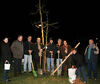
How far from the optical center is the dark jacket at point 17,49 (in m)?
9.38

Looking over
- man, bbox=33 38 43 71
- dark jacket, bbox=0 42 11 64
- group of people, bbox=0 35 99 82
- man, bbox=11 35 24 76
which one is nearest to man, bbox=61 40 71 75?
group of people, bbox=0 35 99 82

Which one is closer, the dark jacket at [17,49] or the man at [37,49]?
the dark jacket at [17,49]

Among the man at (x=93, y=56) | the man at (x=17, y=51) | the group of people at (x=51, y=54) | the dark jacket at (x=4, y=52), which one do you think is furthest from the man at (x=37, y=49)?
the man at (x=93, y=56)

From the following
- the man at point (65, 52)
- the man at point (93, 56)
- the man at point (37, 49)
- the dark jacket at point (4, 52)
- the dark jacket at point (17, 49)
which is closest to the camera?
the dark jacket at point (4, 52)

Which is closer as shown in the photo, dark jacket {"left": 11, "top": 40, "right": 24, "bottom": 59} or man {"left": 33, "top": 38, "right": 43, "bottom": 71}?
dark jacket {"left": 11, "top": 40, "right": 24, "bottom": 59}

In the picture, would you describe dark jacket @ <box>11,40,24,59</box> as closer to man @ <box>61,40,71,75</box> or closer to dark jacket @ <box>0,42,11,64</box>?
dark jacket @ <box>0,42,11,64</box>

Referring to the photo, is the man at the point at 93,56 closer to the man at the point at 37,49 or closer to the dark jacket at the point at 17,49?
the man at the point at 37,49

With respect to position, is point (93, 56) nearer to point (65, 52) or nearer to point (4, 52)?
point (65, 52)

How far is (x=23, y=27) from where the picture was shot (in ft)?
112

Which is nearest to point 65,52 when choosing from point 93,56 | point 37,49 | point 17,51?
point 93,56

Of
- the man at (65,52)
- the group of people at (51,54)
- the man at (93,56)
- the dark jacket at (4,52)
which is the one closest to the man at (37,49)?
the group of people at (51,54)

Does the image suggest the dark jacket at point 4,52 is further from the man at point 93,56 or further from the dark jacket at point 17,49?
the man at point 93,56

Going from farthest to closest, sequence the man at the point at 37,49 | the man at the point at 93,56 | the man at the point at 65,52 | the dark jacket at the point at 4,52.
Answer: the man at the point at 37,49 → the man at the point at 65,52 → the man at the point at 93,56 → the dark jacket at the point at 4,52

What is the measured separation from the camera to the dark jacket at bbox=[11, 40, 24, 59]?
9375 millimetres
